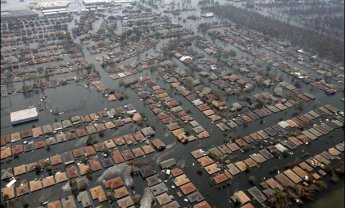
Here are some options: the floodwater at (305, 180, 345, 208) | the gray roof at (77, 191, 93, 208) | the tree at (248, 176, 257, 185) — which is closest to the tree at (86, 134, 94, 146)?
the gray roof at (77, 191, 93, 208)

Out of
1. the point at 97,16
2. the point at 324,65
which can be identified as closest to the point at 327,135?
the point at 324,65

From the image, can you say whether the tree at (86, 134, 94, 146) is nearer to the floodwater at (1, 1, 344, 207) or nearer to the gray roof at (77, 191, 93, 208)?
the floodwater at (1, 1, 344, 207)

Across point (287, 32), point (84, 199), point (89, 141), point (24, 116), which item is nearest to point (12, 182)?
point (84, 199)

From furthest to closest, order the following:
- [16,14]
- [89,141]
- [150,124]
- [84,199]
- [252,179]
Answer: [16,14] → [150,124] → [89,141] → [252,179] → [84,199]

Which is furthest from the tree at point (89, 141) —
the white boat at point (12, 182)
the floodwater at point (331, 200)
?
the floodwater at point (331, 200)

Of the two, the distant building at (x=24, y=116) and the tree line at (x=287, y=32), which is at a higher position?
the tree line at (x=287, y=32)

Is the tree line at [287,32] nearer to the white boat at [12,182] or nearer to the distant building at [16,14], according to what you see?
the distant building at [16,14]

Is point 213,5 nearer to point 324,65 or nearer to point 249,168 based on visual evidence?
point 324,65

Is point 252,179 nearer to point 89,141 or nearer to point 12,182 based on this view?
point 89,141
